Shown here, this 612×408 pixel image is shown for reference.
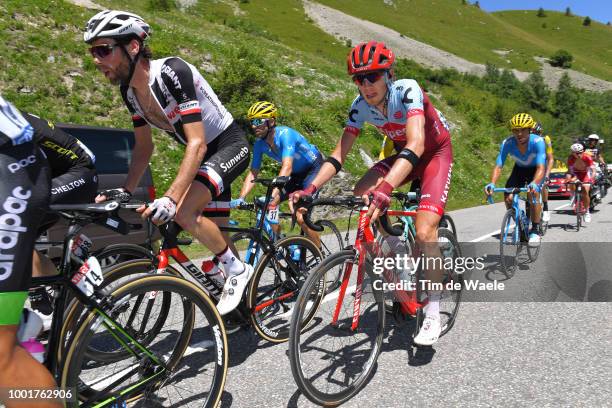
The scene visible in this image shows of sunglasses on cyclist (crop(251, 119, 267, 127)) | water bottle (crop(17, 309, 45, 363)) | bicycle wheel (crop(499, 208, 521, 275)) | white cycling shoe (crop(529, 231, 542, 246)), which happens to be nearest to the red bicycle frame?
water bottle (crop(17, 309, 45, 363))

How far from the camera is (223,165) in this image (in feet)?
11.0

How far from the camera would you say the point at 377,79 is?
12.1ft

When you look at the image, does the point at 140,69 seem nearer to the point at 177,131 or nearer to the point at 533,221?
the point at 177,131

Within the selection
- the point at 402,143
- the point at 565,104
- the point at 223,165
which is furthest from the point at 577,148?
the point at 565,104

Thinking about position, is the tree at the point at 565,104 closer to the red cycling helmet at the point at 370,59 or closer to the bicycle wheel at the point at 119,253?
the red cycling helmet at the point at 370,59

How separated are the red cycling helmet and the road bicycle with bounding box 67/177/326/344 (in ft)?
3.78

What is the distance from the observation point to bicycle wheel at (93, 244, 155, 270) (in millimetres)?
3377

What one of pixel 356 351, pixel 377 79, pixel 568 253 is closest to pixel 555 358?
pixel 356 351

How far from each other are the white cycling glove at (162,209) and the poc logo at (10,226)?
731mm

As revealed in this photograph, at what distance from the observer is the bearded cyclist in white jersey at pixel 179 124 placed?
2826mm

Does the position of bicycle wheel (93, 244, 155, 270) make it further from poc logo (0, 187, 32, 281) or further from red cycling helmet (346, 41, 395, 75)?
red cycling helmet (346, 41, 395, 75)

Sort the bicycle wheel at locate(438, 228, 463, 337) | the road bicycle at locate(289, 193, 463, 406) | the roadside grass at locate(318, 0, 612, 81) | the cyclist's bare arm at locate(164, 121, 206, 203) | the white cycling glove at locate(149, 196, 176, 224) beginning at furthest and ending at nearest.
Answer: the roadside grass at locate(318, 0, 612, 81) < the bicycle wheel at locate(438, 228, 463, 337) < the road bicycle at locate(289, 193, 463, 406) < the cyclist's bare arm at locate(164, 121, 206, 203) < the white cycling glove at locate(149, 196, 176, 224)

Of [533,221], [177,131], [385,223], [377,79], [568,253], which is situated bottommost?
[568,253]

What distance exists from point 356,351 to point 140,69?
2.50 meters
